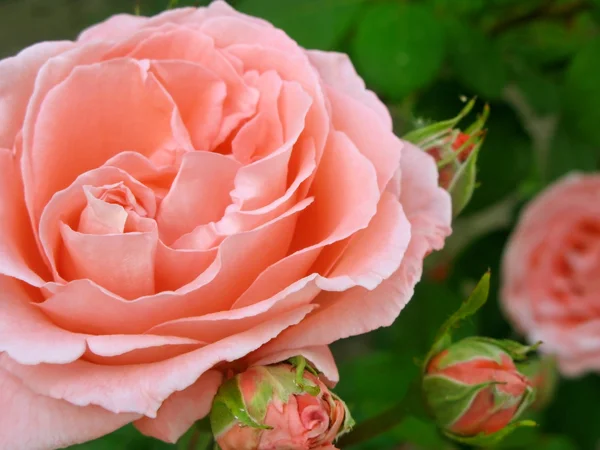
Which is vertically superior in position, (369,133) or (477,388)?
(369,133)

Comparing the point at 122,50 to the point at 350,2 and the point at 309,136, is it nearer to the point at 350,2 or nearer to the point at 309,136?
the point at 309,136

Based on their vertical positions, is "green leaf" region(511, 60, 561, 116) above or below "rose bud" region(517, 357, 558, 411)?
above

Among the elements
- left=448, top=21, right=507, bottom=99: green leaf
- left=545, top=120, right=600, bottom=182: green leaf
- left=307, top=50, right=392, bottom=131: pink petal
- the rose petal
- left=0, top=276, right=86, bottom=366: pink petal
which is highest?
left=307, top=50, right=392, bottom=131: pink petal

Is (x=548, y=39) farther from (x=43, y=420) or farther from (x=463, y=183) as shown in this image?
(x=43, y=420)

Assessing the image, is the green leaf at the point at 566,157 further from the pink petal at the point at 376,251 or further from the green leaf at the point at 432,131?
the pink petal at the point at 376,251

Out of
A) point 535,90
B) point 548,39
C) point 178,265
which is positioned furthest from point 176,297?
point 548,39

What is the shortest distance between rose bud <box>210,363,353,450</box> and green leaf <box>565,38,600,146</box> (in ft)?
2.00

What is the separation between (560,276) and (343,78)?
62 centimetres

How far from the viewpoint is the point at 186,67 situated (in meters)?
0.43

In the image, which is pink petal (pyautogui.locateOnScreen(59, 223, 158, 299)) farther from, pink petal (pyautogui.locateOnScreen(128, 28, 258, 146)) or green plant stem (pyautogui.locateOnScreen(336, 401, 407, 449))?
green plant stem (pyautogui.locateOnScreen(336, 401, 407, 449))

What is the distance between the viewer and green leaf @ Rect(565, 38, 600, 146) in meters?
0.82

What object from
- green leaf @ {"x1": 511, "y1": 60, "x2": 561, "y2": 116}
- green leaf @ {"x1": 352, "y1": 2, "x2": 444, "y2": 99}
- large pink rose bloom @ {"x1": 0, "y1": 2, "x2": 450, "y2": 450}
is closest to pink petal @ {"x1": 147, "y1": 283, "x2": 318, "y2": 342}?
large pink rose bloom @ {"x1": 0, "y1": 2, "x2": 450, "y2": 450}

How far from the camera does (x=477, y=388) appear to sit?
457 millimetres

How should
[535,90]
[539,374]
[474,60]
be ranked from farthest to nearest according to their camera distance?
[535,90], [474,60], [539,374]
